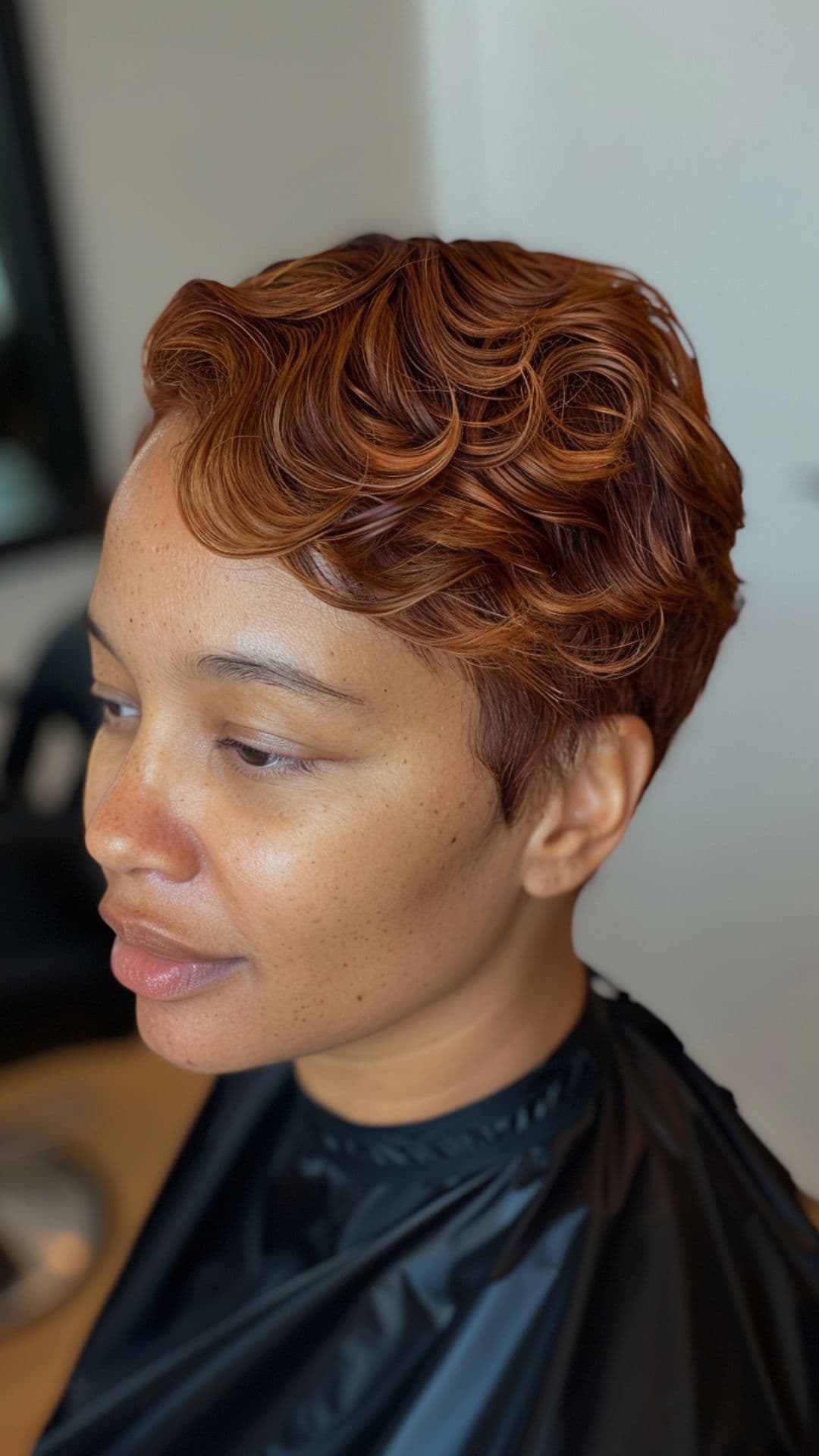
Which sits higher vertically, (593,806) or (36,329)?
(36,329)

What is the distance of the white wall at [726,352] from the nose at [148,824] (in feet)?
1.91

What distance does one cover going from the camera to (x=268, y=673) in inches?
28.0

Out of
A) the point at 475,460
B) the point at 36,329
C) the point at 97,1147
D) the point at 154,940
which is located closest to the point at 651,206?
the point at 475,460

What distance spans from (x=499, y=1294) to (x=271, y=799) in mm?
427

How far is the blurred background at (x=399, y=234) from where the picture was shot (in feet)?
→ 3.34

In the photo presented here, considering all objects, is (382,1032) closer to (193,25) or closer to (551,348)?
(551,348)

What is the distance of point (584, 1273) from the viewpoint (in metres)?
0.89

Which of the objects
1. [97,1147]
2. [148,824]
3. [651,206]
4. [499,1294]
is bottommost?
[97,1147]

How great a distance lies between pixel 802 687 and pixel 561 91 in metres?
0.61

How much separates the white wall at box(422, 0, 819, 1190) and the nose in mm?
581

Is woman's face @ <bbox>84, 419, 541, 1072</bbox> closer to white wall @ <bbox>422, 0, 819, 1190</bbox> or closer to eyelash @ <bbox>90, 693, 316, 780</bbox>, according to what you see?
eyelash @ <bbox>90, 693, 316, 780</bbox>

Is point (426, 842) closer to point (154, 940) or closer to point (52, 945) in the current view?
point (154, 940)

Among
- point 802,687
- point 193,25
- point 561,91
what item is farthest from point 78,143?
point 802,687

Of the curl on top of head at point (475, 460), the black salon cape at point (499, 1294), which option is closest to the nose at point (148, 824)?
the curl on top of head at point (475, 460)
